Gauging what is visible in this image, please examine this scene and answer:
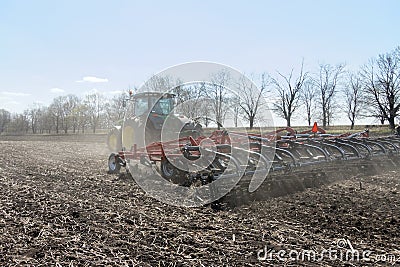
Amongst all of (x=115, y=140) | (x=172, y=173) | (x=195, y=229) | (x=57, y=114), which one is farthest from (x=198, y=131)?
(x=57, y=114)

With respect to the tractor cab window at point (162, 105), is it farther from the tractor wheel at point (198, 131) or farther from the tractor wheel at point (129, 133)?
the tractor wheel at point (198, 131)

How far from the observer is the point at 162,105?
9297 millimetres

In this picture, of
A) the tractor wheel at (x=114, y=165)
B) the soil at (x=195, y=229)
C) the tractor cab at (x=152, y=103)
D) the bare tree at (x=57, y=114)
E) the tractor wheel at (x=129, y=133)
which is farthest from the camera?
the bare tree at (x=57, y=114)

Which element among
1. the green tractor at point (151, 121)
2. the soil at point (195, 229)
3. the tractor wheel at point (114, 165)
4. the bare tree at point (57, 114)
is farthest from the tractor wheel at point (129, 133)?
the bare tree at point (57, 114)

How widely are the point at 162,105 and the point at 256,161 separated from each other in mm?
4103

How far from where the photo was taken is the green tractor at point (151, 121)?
8.69 meters

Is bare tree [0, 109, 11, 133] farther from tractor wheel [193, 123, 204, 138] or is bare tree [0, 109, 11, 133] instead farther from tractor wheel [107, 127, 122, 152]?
tractor wheel [193, 123, 204, 138]

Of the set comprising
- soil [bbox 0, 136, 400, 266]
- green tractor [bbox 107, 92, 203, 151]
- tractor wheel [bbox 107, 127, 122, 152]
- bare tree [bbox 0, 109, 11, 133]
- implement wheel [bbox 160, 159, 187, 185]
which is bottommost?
soil [bbox 0, 136, 400, 266]

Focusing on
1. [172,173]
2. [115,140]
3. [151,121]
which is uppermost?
[151,121]

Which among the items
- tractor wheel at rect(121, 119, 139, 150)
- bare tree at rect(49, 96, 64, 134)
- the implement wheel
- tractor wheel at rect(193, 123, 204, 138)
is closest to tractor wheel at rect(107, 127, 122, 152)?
tractor wheel at rect(121, 119, 139, 150)

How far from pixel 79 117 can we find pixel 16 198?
58.6 meters

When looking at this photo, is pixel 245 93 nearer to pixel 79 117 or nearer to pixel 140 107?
pixel 140 107

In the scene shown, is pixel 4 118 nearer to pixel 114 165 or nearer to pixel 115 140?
pixel 115 140

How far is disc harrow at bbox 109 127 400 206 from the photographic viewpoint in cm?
546
